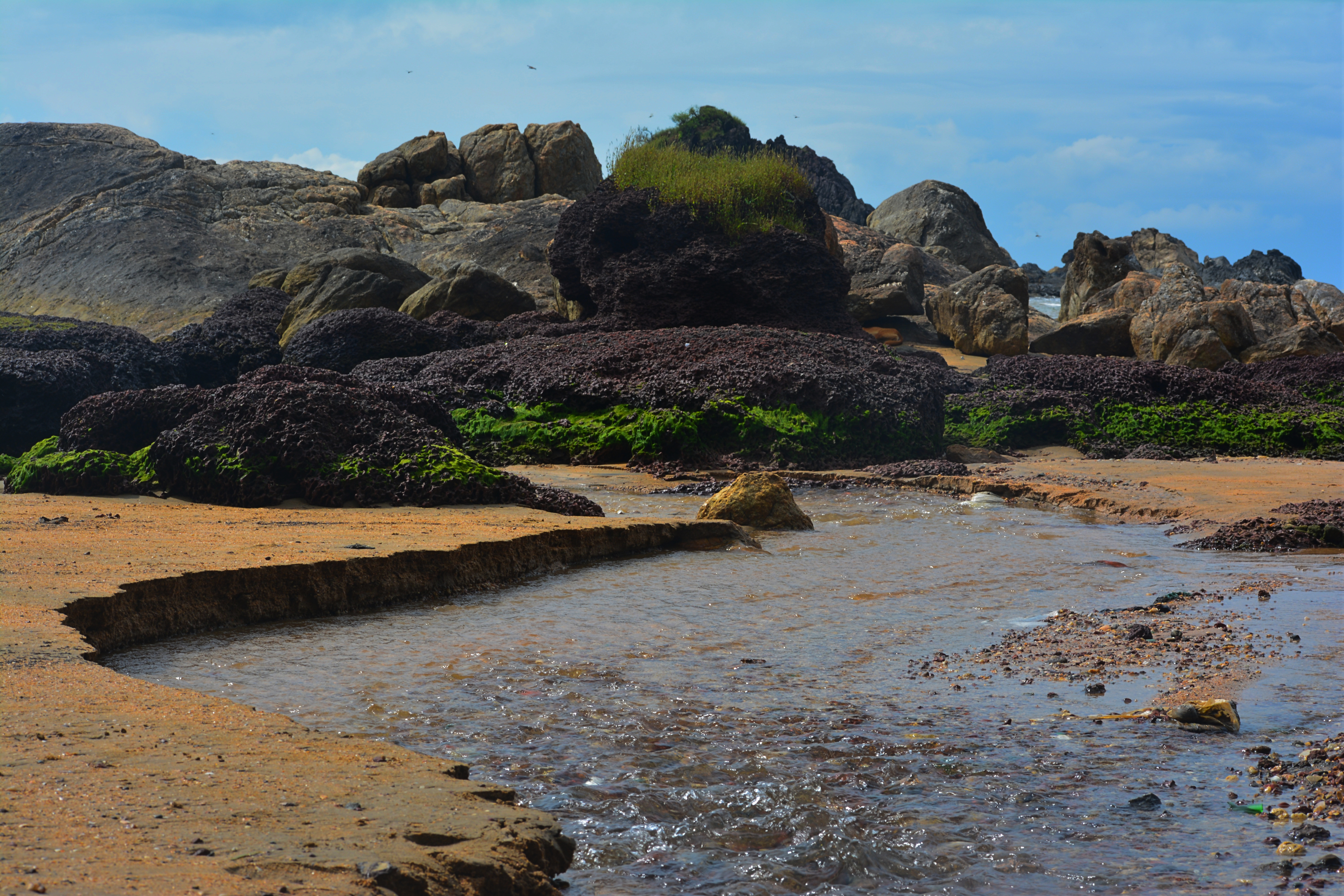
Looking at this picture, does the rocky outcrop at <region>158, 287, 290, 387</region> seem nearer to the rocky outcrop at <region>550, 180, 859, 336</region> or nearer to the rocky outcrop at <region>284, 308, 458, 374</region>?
the rocky outcrop at <region>284, 308, 458, 374</region>

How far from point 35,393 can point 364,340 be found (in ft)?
→ 18.0

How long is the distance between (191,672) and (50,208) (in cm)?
3077

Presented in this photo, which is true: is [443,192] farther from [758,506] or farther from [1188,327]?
[758,506]

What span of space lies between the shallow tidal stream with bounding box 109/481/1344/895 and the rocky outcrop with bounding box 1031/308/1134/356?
17423mm

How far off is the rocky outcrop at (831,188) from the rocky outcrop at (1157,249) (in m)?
10.1

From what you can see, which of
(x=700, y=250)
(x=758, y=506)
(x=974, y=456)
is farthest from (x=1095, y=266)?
(x=758, y=506)

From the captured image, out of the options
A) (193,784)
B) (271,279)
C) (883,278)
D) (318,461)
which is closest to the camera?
(193,784)

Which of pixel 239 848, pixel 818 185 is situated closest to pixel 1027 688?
pixel 239 848

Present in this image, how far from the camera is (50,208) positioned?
94.4 ft

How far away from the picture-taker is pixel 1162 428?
44.4 feet

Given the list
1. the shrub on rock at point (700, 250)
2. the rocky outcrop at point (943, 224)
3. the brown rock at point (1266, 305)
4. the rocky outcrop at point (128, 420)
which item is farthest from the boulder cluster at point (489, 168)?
the rocky outcrop at point (128, 420)

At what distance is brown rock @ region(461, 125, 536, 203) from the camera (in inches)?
1297

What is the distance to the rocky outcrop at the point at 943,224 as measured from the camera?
118ft

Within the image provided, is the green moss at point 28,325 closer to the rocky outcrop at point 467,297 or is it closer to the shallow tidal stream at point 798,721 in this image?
the rocky outcrop at point 467,297
